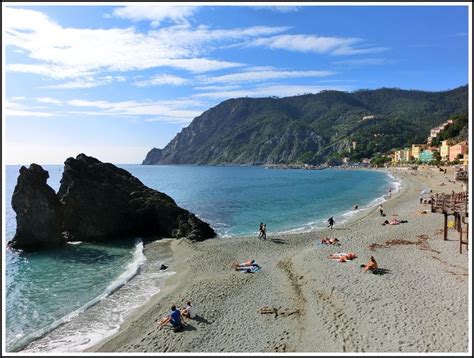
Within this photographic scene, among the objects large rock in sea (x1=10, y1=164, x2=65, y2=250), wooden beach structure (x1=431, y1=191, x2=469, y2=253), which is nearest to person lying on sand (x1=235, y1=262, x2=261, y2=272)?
wooden beach structure (x1=431, y1=191, x2=469, y2=253)

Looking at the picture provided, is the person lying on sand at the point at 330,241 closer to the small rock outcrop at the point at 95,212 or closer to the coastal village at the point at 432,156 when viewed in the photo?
the small rock outcrop at the point at 95,212

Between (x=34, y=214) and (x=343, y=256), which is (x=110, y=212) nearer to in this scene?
(x=34, y=214)

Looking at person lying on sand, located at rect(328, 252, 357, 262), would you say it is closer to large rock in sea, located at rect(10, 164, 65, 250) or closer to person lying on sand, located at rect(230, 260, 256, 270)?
person lying on sand, located at rect(230, 260, 256, 270)

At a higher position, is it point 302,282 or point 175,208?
point 175,208

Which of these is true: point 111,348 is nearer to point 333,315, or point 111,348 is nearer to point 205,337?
point 205,337

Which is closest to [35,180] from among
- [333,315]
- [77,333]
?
[77,333]

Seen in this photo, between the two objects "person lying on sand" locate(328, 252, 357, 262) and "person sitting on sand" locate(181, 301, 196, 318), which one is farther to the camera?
"person lying on sand" locate(328, 252, 357, 262)
